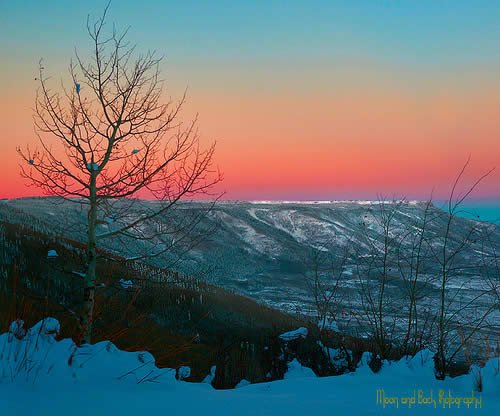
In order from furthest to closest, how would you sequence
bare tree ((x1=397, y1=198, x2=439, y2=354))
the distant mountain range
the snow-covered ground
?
the distant mountain range
bare tree ((x1=397, y1=198, x2=439, y2=354))
the snow-covered ground

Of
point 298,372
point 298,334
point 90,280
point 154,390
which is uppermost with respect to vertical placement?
point 90,280

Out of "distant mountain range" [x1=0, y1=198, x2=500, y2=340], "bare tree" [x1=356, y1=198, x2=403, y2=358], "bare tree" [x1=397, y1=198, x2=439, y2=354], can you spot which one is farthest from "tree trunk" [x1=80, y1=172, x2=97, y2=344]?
"distant mountain range" [x1=0, y1=198, x2=500, y2=340]

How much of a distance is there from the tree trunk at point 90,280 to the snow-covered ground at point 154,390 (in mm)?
1325

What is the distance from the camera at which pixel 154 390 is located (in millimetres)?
3025

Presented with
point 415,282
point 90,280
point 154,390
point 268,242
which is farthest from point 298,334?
point 268,242

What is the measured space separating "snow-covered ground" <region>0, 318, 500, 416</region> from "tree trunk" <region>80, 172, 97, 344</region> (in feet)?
4.35

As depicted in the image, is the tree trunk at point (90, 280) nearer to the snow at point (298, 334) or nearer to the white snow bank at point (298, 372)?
the white snow bank at point (298, 372)

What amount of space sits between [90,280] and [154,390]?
2897 millimetres

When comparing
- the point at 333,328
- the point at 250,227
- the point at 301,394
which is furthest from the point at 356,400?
the point at 250,227

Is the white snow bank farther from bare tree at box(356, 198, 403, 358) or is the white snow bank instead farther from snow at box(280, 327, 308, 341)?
bare tree at box(356, 198, 403, 358)

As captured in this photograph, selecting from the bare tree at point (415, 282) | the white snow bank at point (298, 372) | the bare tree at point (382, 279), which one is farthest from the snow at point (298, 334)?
the bare tree at point (415, 282)

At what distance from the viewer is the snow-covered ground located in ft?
8.54

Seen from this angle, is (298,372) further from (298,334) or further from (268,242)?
(268,242)

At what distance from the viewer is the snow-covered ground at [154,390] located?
2602 millimetres
